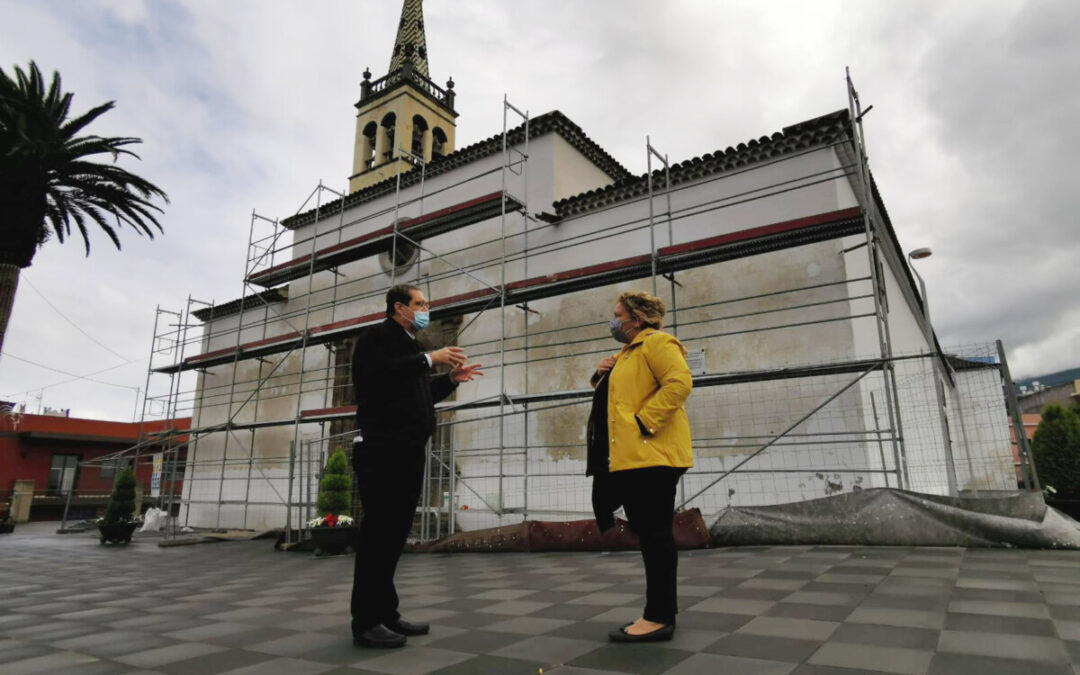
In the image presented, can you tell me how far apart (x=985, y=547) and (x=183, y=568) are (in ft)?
26.7

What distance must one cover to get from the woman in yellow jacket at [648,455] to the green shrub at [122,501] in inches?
483

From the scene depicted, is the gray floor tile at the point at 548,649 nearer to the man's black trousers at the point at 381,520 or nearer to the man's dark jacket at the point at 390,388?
the man's black trousers at the point at 381,520

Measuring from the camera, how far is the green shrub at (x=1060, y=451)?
39.0 feet

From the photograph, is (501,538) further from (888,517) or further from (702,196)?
(702,196)

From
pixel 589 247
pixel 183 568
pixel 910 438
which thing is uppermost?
pixel 589 247

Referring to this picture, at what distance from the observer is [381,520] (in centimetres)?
263

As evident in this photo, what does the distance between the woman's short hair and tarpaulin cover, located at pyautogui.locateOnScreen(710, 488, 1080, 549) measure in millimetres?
3932

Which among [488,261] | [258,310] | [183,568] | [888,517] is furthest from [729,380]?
[258,310]

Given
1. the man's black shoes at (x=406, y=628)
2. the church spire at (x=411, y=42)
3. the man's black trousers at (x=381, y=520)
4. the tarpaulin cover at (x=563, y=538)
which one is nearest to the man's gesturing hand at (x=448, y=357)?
the man's black trousers at (x=381, y=520)

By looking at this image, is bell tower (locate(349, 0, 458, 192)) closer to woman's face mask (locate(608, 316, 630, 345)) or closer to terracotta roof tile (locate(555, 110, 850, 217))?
terracotta roof tile (locate(555, 110, 850, 217))

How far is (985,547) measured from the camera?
4.83 metres

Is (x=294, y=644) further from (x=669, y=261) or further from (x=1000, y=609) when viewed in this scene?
(x=669, y=261)

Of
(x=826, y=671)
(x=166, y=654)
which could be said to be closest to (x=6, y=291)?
(x=166, y=654)

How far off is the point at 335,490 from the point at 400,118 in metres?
12.1
